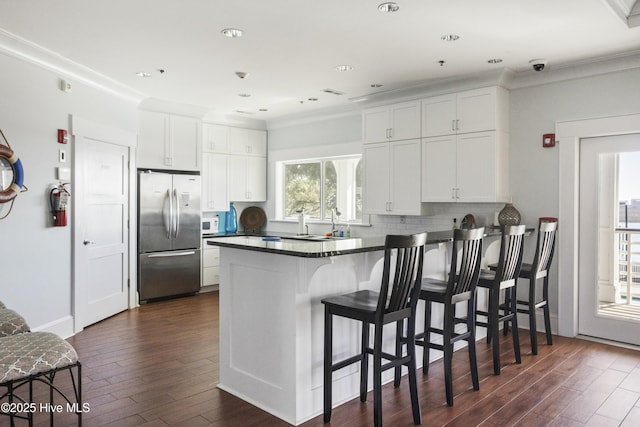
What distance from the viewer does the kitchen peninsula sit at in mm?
2738

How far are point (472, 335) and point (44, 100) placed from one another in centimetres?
417

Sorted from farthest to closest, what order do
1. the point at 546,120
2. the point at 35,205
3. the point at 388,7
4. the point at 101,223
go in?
the point at 101,223, the point at 546,120, the point at 35,205, the point at 388,7

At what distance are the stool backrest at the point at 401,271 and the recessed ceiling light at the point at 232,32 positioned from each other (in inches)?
81.2

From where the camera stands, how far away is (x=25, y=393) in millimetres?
3127

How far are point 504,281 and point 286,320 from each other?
76.6 inches

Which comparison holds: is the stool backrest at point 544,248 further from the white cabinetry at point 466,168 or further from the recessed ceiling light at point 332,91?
the recessed ceiling light at point 332,91

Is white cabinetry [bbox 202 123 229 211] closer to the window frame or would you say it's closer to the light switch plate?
the window frame

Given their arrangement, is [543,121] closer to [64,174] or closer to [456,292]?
[456,292]

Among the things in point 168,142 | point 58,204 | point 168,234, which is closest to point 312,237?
point 168,234

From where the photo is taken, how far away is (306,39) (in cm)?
367

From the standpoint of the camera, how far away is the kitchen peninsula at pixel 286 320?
274cm

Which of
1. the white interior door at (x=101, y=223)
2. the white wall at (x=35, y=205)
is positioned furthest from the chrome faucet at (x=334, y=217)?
the white wall at (x=35, y=205)

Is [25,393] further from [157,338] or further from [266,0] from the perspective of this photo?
[266,0]

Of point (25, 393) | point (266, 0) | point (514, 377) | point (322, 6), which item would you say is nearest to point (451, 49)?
point (322, 6)
